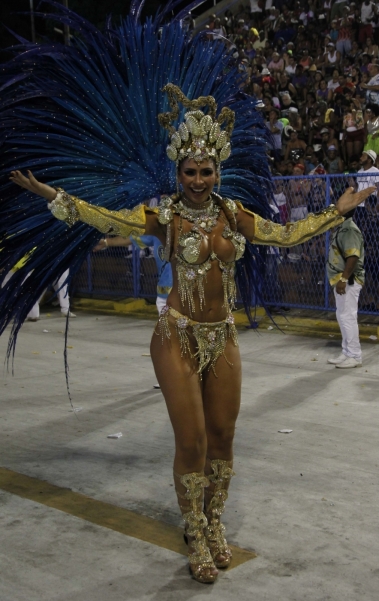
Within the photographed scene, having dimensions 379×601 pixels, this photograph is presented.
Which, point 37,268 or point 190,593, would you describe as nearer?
point 190,593

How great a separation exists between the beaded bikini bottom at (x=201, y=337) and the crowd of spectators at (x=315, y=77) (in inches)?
258

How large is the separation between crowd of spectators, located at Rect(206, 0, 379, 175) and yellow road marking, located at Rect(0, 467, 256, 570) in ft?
21.5

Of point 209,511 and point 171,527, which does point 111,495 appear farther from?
point 209,511

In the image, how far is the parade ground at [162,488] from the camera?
3.25m

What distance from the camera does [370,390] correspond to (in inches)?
257

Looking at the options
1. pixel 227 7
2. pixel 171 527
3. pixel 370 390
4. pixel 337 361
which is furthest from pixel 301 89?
pixel 171 527

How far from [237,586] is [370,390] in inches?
143

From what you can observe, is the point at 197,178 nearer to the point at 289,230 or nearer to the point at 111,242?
the point at 289,230

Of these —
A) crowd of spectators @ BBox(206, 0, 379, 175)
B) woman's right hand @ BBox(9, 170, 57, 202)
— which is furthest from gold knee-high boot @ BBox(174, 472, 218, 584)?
crowd of spectators @ BBox(206, 0, 379, 175)

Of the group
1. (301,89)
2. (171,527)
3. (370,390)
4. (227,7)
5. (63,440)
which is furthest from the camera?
(227,7)

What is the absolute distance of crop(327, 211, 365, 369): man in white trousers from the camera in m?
7.41

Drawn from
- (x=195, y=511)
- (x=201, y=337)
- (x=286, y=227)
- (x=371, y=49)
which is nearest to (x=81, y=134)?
(x=286, y=227)

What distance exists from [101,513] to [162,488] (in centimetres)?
48

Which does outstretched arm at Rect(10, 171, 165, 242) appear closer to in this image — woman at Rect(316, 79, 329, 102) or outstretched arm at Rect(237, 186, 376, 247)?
outstretched arm at Rect(237, 186, 376, 247)
